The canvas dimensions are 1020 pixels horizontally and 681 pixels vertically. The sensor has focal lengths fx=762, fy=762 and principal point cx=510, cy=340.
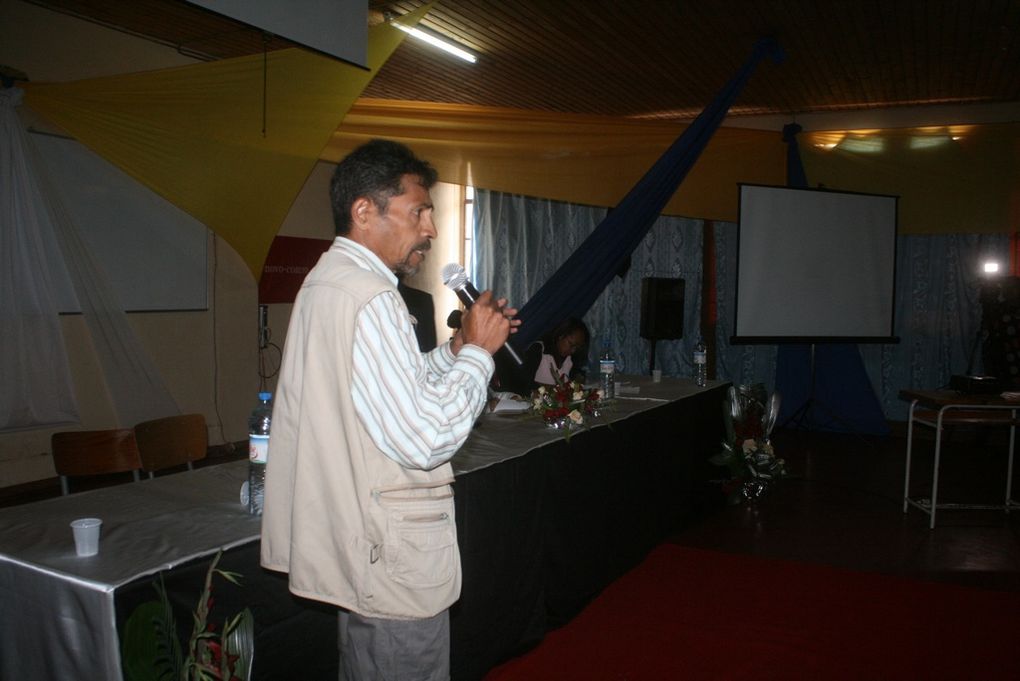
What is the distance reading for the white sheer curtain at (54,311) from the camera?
388 cm

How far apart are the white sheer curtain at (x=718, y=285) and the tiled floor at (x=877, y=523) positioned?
1.32 m

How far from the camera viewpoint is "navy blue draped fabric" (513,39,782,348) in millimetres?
3711

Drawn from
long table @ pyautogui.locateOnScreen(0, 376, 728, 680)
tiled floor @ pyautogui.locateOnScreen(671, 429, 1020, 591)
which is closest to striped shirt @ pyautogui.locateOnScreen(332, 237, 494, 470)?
long table @ pyautogui.locateOnScreen(0, 376, 728, 680)

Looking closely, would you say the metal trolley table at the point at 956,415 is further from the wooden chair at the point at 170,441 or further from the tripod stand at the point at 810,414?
the wooden chair at the point at 170,441

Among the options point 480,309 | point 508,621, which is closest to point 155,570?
point 480,309

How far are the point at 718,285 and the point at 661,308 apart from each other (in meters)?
1.52

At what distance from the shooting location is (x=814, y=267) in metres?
6.84

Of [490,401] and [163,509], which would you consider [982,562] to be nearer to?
[490,401]

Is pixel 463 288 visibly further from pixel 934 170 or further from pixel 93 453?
pixel 934 170

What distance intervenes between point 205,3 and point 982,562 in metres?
4.36

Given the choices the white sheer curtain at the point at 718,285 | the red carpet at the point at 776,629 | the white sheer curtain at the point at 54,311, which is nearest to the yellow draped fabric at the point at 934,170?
the white sheer curtain at the point at 718,285

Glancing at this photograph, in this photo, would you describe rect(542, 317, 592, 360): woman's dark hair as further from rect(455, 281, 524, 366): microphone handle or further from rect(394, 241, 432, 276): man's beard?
rect(394, 241, 432, 276): man's beard

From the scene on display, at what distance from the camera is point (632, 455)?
3523mm

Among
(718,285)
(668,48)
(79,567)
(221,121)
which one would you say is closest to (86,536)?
(79,567)
